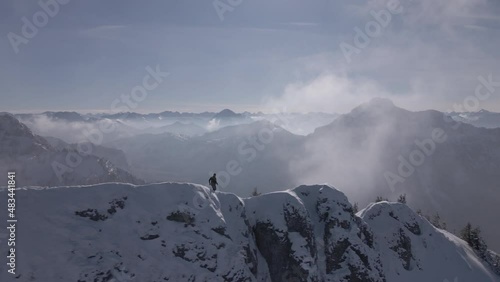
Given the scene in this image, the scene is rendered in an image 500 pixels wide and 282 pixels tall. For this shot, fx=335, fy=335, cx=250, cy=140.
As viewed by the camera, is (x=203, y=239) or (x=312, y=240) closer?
(x=203, y=239)

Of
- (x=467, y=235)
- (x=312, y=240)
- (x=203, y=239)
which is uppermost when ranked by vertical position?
(x=203, y=239)

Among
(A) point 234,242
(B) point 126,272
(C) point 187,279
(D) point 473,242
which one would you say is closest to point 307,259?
(A) point 234,242

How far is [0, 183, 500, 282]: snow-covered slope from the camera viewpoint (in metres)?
41.0

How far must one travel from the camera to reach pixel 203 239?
49.7 meters

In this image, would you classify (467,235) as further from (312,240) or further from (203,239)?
(203,239)

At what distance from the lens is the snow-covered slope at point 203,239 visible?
1615 inches

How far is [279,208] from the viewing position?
2375 inches

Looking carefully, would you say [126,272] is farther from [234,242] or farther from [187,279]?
[234,242]

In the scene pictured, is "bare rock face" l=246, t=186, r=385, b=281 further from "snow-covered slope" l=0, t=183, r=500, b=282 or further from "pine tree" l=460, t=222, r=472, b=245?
"pine tree" l=460, t=222, r=472, b=245

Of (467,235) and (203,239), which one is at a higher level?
(203,239)

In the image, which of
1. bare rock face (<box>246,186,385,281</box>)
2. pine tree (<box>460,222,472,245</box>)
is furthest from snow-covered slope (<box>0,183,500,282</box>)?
pine tree (<box>460,222,472,245</box>)

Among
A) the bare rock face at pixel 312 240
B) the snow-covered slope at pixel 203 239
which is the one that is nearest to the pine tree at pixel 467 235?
the snow-covered slope at pixel 203 239

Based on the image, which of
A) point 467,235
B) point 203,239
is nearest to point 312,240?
point 203,239

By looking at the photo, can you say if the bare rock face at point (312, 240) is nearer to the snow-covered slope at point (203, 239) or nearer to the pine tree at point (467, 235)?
the snow-covered slope at point (203, 239)
